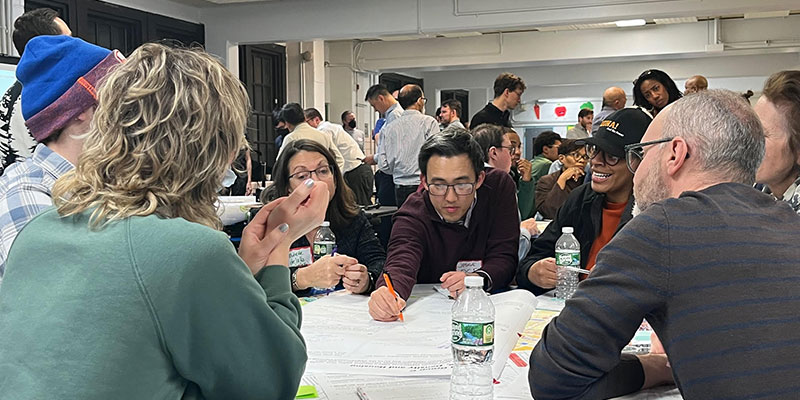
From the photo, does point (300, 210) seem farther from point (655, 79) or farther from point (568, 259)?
point (655, 79)

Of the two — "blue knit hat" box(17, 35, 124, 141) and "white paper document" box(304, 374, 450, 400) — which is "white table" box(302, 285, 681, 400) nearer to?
"white paper document" box(304, 374, 450, 400)

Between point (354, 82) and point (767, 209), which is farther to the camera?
point (354, 82)

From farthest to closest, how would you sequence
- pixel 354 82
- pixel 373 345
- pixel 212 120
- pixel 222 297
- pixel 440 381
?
pixel 354 82, pixel 373 345, pixel 440 381, pixel 212 120, pixel 222 297

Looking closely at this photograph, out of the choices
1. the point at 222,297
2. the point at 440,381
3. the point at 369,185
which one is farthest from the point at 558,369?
the point at 369,185

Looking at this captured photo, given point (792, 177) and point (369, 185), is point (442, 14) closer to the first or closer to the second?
point (369, 185)

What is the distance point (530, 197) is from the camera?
16.6 ft

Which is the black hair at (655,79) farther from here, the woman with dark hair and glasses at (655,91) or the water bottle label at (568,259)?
the water bottle label at (568,259)

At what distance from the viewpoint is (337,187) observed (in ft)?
8.61

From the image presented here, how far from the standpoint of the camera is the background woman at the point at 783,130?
2002 mm

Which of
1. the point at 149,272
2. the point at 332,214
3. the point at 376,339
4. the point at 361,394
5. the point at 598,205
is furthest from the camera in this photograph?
the point at 332,214

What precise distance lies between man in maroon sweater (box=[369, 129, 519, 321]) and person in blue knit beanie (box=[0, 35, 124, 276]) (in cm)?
111

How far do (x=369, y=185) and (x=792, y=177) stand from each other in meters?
5.13

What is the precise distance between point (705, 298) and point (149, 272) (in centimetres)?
82

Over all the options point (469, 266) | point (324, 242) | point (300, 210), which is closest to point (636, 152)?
point (300, 210)
